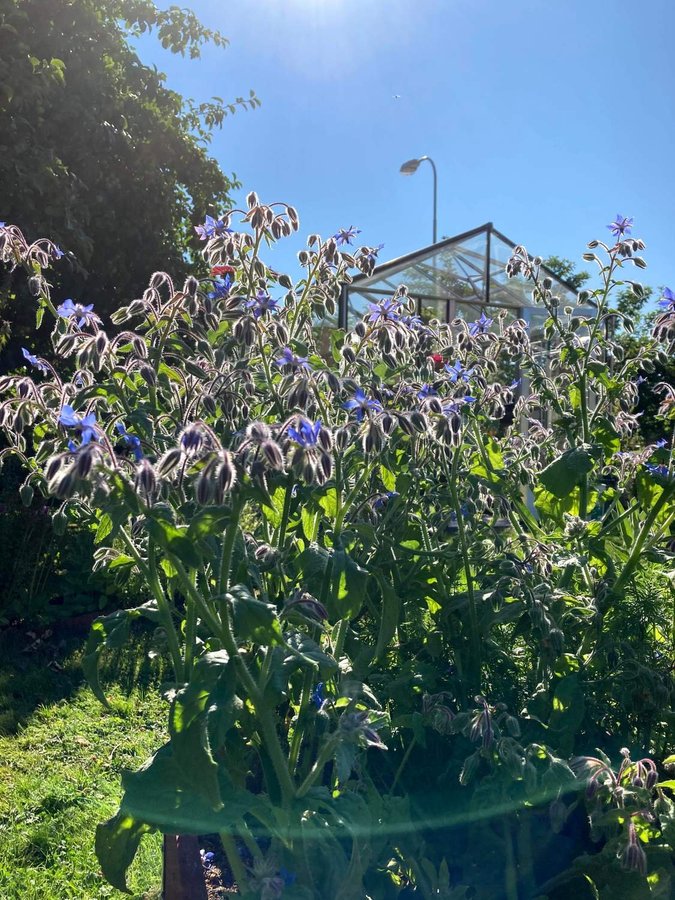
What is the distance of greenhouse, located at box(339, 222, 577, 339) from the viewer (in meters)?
11.3

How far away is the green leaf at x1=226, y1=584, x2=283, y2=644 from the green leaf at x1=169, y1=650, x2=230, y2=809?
0.41 ft

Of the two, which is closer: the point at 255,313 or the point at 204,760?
the point at 204,760

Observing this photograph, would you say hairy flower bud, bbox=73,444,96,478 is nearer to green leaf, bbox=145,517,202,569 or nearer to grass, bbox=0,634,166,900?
green leaf, bbox=145,517,202,569

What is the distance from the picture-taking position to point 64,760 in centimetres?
327

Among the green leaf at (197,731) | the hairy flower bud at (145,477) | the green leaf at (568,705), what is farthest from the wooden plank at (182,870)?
the hairy flower bud at (145,477)

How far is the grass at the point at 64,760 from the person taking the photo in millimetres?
2453

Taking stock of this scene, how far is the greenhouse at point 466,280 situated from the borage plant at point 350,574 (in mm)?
8998

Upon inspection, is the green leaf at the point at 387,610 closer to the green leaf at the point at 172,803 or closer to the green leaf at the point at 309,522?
the green leaf at the point at 309,522

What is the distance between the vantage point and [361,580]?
57.1 inches

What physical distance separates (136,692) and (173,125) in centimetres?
512

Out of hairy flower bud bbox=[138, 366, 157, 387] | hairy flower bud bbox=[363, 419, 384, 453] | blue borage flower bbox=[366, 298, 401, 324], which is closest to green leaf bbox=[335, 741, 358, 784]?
hairy flower bud bbox=[363, 419, 384, 453]

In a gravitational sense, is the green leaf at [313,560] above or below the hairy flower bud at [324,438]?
below

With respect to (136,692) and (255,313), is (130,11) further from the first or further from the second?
(255,313)

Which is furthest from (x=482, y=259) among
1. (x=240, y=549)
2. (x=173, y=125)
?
(x=240, y=549)
